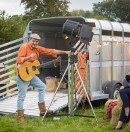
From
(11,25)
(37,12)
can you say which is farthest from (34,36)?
(37,12)

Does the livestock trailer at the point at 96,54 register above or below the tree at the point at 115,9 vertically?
below

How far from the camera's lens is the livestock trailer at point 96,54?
11234 millimetres

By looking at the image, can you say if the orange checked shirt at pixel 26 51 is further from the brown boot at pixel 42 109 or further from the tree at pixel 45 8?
the tree at pixel 45 8

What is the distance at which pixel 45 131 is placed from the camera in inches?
333

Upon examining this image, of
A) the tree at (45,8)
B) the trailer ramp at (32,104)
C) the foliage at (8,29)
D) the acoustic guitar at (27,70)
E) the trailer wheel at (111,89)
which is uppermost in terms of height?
the tree at (45,8)

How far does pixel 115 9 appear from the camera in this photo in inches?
3029

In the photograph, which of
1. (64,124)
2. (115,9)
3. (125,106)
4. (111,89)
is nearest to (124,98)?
(125,106)

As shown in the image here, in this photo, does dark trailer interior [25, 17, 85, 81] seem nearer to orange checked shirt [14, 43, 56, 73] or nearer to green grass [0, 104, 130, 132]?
orange checked shirt [14, 43, 56, 73]

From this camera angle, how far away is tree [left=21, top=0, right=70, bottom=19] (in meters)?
50.1

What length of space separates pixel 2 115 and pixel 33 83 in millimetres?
1345

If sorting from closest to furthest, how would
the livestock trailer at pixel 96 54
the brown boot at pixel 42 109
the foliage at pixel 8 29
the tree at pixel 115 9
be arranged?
1. the brown boot at pixel 42 109
2. the livestock trailer at pixel 96 54
3. the foliage at pixel 8 29
4. the tree at pixel 115 9

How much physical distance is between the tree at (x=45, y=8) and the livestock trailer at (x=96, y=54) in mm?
36627

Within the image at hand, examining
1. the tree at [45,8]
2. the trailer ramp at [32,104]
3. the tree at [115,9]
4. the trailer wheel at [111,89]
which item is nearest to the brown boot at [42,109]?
the trailer ramp at [32,104]

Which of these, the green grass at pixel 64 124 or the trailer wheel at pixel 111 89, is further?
the trailer wheel at pixel 111 89
